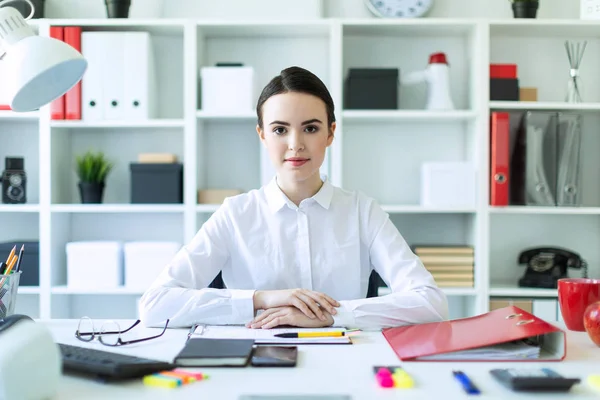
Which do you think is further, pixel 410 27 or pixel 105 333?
pixel 410 27

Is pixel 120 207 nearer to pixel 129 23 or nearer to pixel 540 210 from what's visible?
pixel 129 23

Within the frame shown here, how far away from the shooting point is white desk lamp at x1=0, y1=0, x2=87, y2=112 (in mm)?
1157

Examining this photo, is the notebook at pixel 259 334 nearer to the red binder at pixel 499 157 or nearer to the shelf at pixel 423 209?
the shelf at pixel 423 209

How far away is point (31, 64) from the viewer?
3.79 ft

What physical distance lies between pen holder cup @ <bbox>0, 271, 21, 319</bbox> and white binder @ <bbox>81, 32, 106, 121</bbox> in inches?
67.9

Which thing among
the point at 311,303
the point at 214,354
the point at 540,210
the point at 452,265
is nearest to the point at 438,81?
the point at 540,210

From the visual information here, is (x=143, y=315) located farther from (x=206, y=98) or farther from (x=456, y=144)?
(x=456, y=144)

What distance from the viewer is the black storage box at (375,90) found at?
9.66 ft

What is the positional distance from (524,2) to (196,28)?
151 centimetres

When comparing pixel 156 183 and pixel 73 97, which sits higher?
pixel 73 97

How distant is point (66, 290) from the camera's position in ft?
9.57

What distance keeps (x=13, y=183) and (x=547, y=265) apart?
254 centimetres

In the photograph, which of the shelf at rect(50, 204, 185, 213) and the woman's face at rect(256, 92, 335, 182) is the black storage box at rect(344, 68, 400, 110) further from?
the woman's face at rect(256, 92, 335, 182)

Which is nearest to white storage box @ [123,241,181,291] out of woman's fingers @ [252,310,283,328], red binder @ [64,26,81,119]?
red binder @ [64,26,81,119]
